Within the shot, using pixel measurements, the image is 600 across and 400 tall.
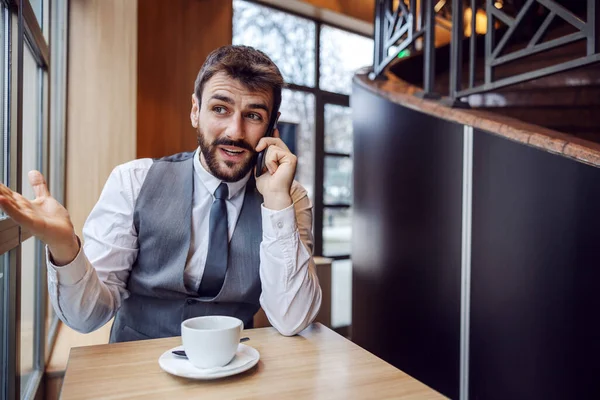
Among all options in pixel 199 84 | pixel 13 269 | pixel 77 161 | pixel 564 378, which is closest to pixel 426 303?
pixel 564 378

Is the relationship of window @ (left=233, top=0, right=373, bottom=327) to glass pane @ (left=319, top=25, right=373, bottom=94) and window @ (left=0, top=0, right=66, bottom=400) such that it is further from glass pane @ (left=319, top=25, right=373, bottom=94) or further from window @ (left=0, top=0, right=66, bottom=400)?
window @ (left=0, top=0, right=66, bottom=400)

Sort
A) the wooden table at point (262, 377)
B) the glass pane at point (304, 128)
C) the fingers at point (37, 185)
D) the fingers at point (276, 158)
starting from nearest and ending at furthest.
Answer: the wooden table at point (262, 377) < the fingers at point (37, 185) < the fingers at point (276, 158) < the glass pane at point (304, 128)

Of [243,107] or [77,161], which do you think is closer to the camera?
[243,107]

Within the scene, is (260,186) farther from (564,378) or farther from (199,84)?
(564,378)

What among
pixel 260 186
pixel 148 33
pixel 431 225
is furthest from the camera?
pixel 148 33

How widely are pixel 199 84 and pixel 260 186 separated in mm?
375

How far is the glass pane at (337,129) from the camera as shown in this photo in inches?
186

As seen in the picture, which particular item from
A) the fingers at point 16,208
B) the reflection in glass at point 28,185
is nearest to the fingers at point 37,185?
the fingers at point 16,208

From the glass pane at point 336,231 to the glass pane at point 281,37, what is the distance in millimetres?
1265

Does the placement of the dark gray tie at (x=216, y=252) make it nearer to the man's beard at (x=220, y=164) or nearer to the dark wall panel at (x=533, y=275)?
the man's beard at (x=220, y=164)

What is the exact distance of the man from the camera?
1.27 metres

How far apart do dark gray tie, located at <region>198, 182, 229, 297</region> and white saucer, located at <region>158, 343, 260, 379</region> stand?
0.41 meters

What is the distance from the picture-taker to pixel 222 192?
1429mm

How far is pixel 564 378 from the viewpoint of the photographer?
1.75 m
